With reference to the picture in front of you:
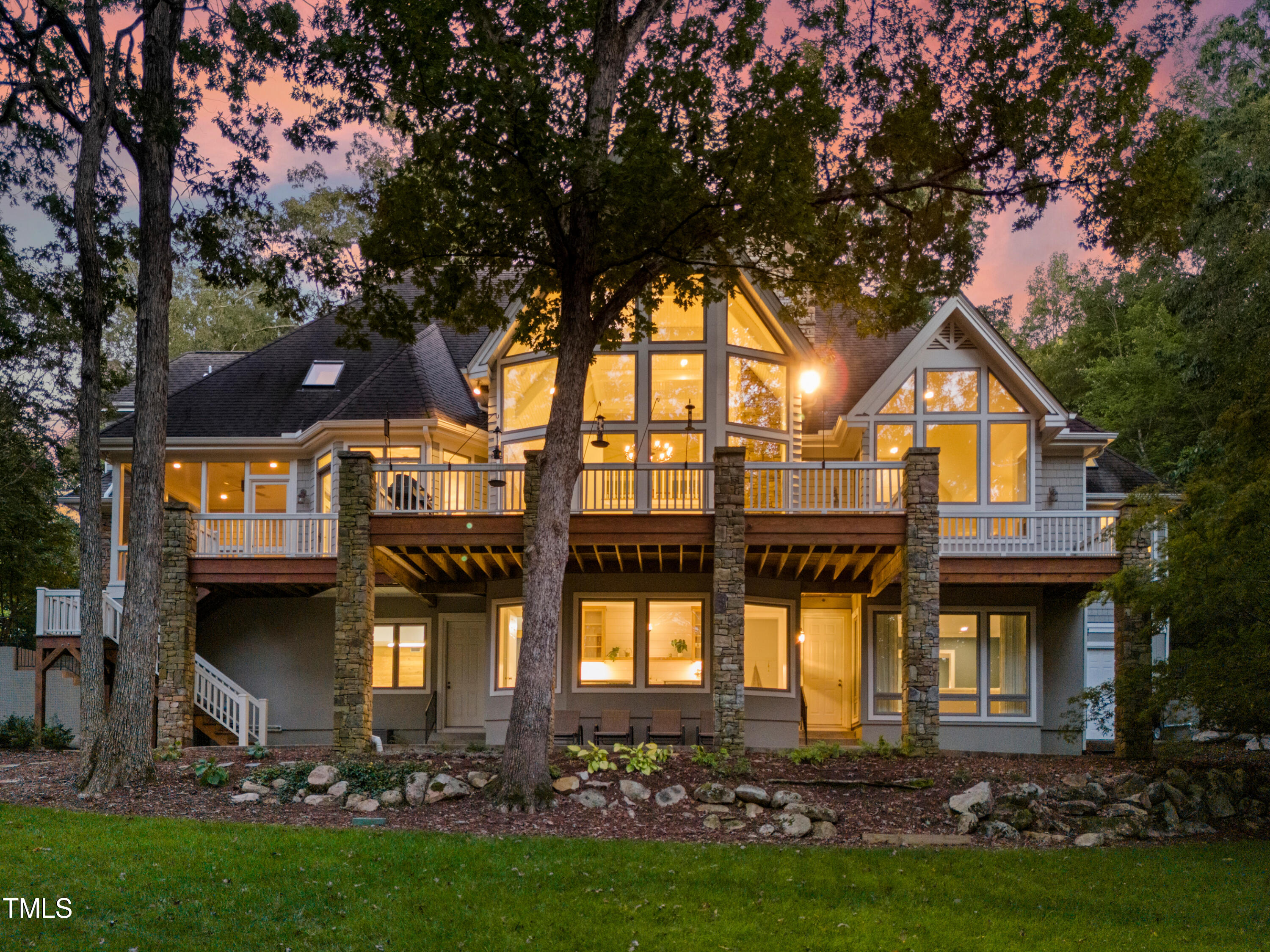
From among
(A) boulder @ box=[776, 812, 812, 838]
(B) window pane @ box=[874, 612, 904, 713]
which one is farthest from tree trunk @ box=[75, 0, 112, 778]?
(B) window pane @ box=[874, 612, 904, 713]

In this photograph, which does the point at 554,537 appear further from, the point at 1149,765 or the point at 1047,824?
the point at 1149,765

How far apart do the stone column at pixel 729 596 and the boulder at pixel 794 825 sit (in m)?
2.79

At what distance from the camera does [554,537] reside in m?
13.6

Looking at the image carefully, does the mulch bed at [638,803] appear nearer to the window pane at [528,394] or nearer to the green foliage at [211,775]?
the green foliage at [211,775]

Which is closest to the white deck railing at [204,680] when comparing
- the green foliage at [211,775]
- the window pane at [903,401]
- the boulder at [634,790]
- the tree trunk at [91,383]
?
the green foliage at [211,775]

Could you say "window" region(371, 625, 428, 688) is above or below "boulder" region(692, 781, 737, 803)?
above

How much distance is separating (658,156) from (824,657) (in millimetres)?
12032

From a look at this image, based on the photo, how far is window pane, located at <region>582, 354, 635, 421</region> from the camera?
19016mm

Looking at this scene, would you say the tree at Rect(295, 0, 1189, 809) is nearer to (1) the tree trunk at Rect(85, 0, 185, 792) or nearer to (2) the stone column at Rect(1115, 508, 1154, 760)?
(1) the tree trunk at Rect(85, 0, 185, 792)

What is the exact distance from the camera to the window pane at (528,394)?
1930 centimetres

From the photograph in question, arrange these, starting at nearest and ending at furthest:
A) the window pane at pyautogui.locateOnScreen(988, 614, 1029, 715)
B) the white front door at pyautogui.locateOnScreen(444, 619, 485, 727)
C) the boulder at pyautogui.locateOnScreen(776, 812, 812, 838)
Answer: the boulder at pyautogui.locateOnScreen(776, 812, 812, 838) → the window pane at pyautogui.locateOnScreen(988, 614, 1029, 715) → the white front door at pyautogui.locateOnScreen(444, 619, 485, 727)

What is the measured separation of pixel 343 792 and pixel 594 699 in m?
6.23

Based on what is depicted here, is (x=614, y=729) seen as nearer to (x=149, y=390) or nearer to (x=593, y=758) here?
(x=593, y=758)

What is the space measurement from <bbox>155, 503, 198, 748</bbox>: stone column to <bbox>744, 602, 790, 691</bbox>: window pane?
9.17 m
